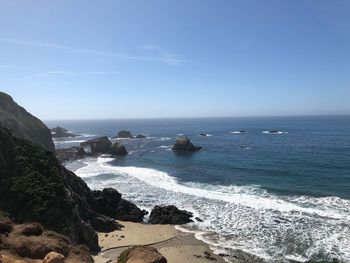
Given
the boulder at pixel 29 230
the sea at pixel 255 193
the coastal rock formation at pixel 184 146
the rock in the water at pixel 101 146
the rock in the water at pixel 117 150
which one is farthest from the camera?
the rock in the water at pixel 101 146

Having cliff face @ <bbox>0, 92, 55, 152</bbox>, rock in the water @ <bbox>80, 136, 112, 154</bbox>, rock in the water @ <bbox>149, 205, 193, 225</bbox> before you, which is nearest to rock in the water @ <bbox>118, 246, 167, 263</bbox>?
rock in the water @ <bbox>149, 205, 193, 225</bbox>

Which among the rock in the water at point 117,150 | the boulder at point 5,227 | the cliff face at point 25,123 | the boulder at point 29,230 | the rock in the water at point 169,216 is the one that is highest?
the cliff face at point 25,123

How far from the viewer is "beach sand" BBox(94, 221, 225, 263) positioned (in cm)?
2977

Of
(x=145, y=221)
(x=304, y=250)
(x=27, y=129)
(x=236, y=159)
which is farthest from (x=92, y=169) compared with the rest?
(x=304, y=250)

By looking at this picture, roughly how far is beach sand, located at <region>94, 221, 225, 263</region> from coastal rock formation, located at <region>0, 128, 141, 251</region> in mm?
1543

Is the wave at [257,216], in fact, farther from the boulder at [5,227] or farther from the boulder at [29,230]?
the boulder at [5,227]

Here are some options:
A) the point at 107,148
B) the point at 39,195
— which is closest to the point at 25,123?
the point at 107,148

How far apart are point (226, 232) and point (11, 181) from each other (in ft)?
65.4

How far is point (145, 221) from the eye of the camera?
40969 millimetres

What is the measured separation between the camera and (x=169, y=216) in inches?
1564

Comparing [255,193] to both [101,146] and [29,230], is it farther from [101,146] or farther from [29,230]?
[101,146]

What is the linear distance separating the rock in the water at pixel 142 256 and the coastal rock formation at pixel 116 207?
1917cm

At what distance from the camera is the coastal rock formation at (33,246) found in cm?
2253

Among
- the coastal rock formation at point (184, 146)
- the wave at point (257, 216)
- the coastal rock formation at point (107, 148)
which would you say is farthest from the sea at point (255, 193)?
the coastal rock formation at point (184, 146)
